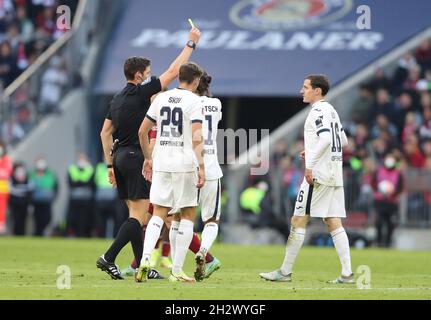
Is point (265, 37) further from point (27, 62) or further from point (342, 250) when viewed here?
point (342, 250)

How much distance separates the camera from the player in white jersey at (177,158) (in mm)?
11916

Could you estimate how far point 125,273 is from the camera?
13211 millimetres

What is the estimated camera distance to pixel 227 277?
13.6 metres

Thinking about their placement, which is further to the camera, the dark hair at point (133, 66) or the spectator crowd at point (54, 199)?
the spectator crowd at point (54, 199)

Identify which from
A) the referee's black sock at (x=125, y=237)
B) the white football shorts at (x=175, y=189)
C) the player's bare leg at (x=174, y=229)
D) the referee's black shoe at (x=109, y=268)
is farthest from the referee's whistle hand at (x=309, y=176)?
the referee's black shoe at (x=109, y=268)

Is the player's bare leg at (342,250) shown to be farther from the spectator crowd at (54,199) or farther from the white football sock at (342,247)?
the spectator crowd at (54,199)

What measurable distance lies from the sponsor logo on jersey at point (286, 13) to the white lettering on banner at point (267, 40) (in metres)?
0.27

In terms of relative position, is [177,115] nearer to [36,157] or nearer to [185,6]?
[36,157]

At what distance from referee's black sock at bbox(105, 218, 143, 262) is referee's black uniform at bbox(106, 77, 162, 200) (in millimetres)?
299

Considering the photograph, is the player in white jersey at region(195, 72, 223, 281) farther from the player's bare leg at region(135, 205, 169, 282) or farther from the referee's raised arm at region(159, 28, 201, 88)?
the player's bare leg at region(135, 205, 169, 282)
